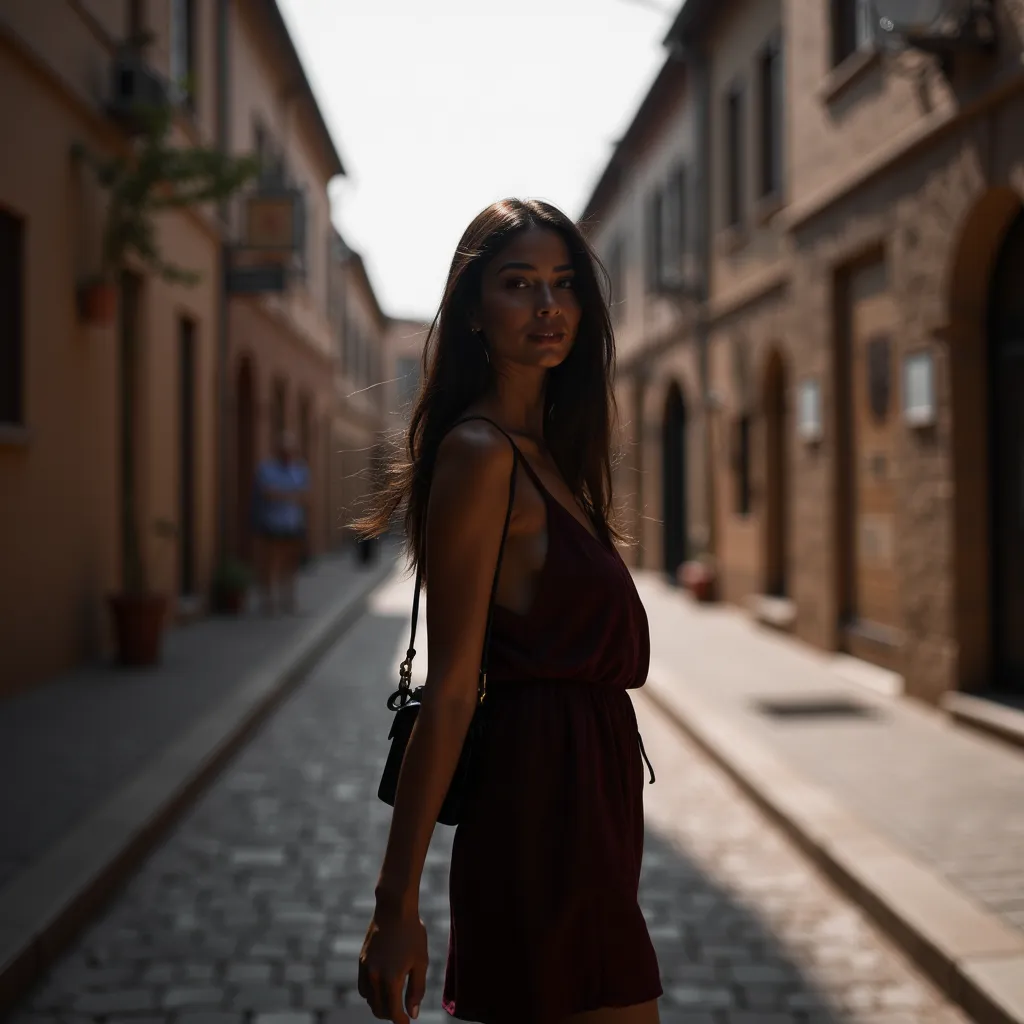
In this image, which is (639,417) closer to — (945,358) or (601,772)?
(945,358)

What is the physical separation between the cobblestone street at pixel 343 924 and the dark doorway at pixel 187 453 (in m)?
7.34

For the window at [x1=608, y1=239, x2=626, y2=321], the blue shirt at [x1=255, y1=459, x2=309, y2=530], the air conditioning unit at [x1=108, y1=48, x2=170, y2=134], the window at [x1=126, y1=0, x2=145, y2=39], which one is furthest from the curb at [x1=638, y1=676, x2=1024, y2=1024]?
the window at [x1=608, y1=239, x2=626, y2=321]

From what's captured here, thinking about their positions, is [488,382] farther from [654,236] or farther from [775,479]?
[654,236]

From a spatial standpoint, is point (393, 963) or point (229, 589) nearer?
point (393, 963)

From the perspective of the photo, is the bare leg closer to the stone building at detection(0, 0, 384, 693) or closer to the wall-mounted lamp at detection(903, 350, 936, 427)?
the wall-mounted lamp at detection(903, 350, 936, 427)

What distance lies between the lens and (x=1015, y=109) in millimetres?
6906

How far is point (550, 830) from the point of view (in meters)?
1.95

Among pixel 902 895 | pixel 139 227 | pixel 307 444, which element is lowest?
pixel 902 895

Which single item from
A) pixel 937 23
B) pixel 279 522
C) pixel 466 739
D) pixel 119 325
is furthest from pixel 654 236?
pixel 466 739

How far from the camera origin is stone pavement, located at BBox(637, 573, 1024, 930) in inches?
187

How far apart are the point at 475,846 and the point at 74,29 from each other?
8.82m

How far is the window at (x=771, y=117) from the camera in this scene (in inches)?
508

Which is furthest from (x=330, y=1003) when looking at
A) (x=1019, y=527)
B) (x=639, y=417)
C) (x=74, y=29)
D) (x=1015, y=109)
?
(x=639, y=417)

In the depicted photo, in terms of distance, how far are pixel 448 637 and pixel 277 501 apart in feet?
40.5
